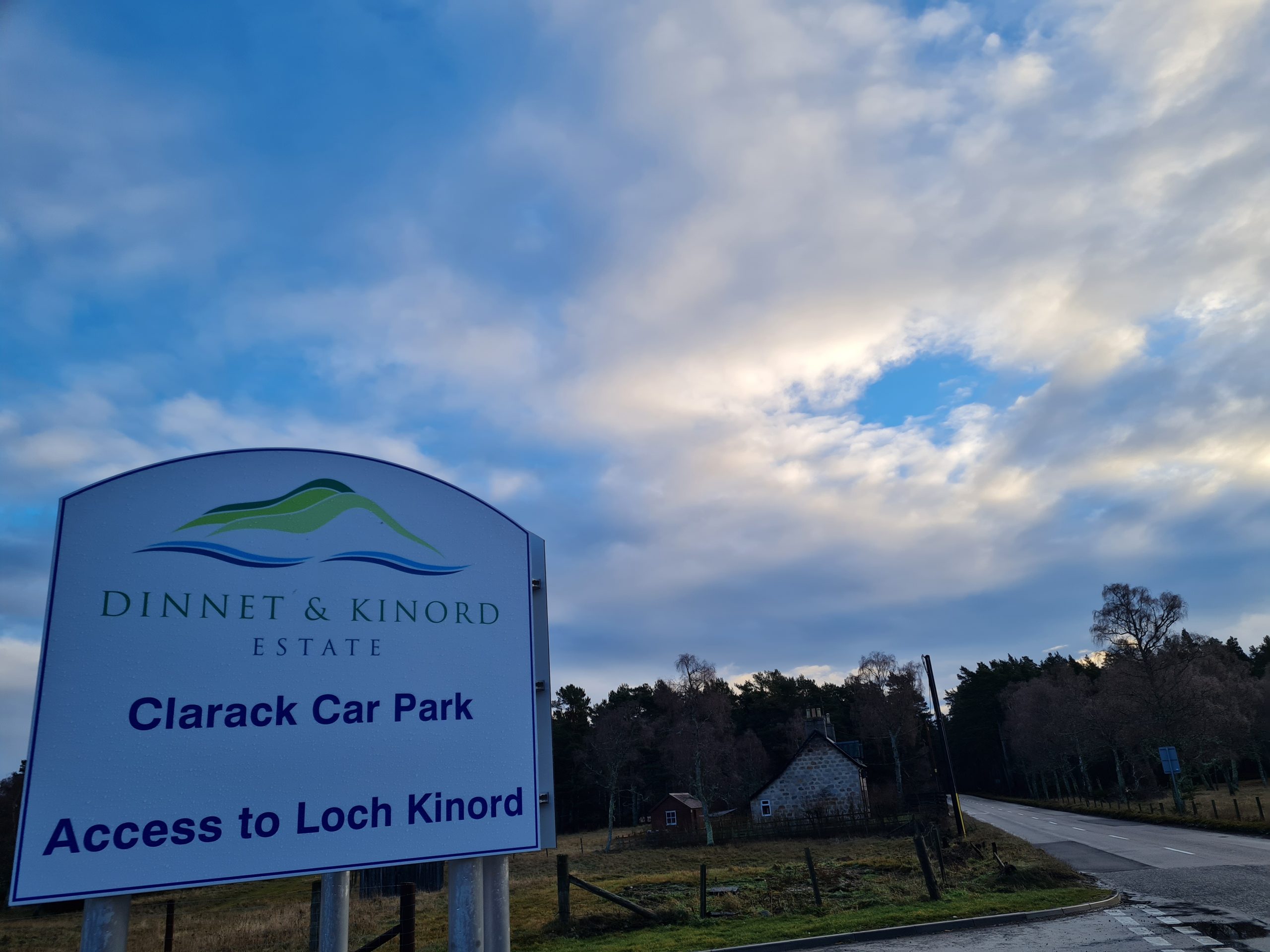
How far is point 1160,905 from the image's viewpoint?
43.2 ft

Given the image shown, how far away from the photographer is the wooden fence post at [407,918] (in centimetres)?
525

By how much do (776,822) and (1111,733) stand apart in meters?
28.7

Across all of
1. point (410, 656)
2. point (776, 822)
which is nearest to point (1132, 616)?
point (776, 822)

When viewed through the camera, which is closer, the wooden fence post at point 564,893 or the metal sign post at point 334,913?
the metal sign post at point 334,913

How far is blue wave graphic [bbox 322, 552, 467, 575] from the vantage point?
6.21 meters

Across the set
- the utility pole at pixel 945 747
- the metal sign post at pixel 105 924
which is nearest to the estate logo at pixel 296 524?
the metal sign post at pixel 105 924

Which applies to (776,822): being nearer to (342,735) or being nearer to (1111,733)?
(1111,733)

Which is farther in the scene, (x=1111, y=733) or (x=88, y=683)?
(x=1111, y=733)

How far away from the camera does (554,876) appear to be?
23.7 meters

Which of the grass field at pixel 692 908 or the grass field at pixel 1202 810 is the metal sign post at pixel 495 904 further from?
the grass field at pixel 1202 810

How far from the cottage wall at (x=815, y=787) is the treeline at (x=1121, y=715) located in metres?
16.4

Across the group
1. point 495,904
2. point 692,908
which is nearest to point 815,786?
point 692,908

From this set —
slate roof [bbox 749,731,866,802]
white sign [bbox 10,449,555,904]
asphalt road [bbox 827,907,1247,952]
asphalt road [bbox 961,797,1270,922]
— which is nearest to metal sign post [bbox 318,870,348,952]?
white sign [bbox 10,449,555,904]

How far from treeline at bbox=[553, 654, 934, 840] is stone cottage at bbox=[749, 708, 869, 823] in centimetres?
305
